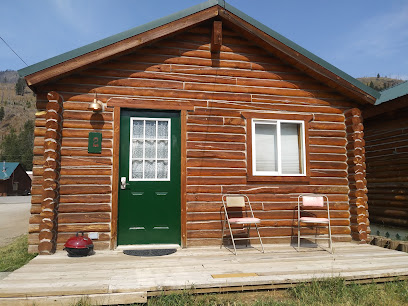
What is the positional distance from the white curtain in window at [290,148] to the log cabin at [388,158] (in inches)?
99.2

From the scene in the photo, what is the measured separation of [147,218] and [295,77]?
427 centimetres

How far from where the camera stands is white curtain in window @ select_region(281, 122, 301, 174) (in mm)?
6520

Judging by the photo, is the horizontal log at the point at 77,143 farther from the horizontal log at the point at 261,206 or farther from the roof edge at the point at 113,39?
the horizontal log at the point at 261,206

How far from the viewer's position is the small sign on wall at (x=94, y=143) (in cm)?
566

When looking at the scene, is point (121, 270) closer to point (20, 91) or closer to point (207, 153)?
point (207, 153)

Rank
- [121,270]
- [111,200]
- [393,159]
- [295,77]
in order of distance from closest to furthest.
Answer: [121,270] < [111,200] < [295,77] < [393,159]

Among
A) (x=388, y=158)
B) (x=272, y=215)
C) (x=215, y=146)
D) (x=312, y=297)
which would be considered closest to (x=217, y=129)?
(x=215, y=146)

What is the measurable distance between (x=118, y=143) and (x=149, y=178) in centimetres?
88

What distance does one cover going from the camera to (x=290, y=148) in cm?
658

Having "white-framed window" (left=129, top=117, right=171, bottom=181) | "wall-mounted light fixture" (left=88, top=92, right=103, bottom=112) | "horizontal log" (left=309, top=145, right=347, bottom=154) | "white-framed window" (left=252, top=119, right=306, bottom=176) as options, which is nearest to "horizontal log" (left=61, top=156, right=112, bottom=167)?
"white-framed window" (left=129, top=117, right=171, bottom=181)

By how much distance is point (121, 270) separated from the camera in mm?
4191

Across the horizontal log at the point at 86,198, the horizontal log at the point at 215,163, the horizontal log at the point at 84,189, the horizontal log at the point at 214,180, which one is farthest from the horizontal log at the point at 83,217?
the horizontal log at the point at 215,163

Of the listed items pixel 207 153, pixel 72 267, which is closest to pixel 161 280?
pixel 72 267

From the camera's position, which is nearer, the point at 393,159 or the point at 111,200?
the point at 111,200
